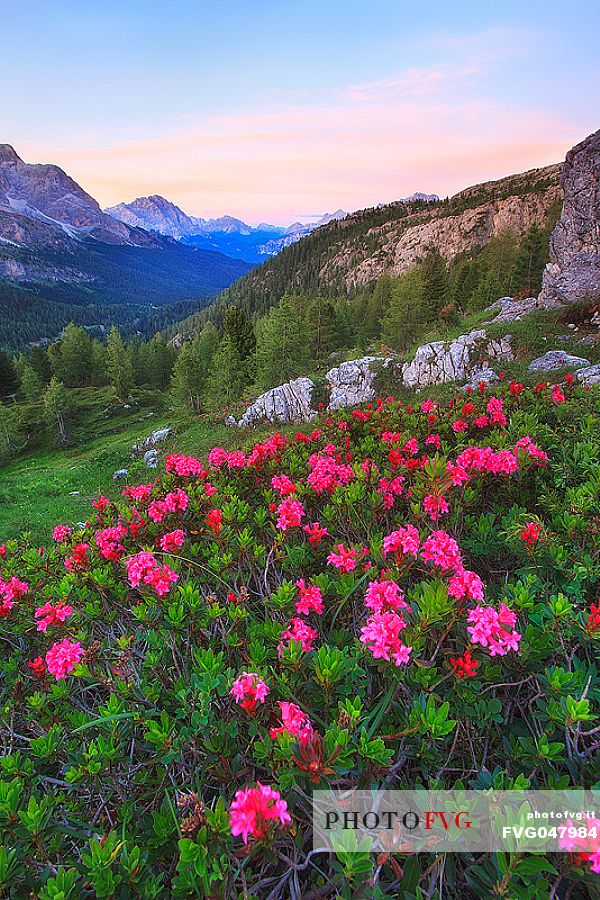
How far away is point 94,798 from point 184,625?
77 centimetres

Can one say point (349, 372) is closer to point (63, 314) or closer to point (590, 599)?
point (590, 599)

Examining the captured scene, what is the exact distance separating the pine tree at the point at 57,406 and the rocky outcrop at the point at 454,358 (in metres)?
33.9

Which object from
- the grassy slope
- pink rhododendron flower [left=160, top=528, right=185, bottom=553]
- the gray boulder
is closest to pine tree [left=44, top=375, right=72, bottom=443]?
the grassy slope

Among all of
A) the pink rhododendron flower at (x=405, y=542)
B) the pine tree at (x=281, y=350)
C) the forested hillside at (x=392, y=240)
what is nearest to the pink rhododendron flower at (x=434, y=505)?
the pink rhododendron flower at (x=405, y=542)

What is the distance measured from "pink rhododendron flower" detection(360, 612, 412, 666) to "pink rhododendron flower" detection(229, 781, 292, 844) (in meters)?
0.61

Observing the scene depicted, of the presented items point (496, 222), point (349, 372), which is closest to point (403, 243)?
point (496, 222)

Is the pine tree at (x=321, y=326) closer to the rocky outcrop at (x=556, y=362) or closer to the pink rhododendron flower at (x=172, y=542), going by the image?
the rocky outcrop at (x=556, y=362)

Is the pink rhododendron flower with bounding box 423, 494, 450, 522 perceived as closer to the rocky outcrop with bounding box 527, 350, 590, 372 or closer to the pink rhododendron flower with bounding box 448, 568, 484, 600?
the pink rhododendron flower with bounding box 448, 568, 484, 600

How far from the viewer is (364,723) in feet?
5.15

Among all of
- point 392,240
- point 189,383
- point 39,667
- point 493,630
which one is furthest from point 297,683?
point 392,240

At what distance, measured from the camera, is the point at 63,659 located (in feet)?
6.77

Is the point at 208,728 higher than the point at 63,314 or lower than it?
lower

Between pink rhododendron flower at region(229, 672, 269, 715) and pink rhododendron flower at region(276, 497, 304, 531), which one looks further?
pink rhododendron flower at region(276, 497, 304, 531)

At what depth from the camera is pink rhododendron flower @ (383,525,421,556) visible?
2123mm
